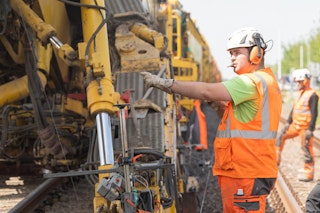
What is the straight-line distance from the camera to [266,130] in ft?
12.2

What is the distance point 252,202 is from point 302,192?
417 cm

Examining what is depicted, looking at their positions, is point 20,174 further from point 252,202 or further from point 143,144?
point 252,202

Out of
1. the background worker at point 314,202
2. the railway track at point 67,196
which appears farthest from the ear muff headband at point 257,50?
the railway track at point 67,196

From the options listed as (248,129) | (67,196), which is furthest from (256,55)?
(67,196)

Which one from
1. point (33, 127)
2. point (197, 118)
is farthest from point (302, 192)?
point (33, 127)

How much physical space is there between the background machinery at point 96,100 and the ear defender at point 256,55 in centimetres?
95

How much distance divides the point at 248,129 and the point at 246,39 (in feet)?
2.12

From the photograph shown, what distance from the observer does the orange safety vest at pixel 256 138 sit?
368 centimetres

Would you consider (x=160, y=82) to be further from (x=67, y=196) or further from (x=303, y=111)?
(x=303, y=111)

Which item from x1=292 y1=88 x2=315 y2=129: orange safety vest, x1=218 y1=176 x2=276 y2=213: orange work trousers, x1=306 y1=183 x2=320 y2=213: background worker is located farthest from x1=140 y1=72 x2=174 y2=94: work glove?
x1=292 y1=88 x2=315 y2=129: orange safety vest

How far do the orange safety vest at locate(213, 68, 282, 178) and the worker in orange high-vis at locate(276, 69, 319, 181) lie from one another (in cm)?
502

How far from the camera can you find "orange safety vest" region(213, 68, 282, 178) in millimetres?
3680

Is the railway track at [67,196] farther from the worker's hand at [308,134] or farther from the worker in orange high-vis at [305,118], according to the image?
the worker's hand at [308,134]

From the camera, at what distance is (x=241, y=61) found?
380cm
